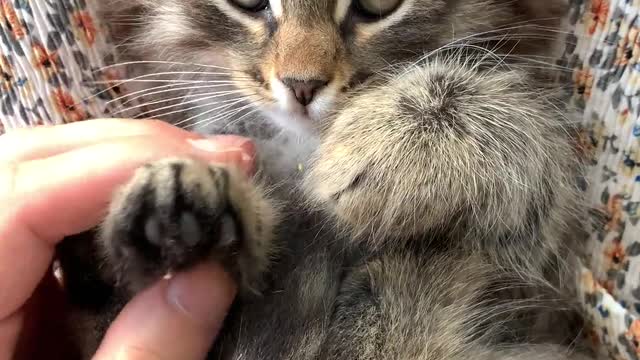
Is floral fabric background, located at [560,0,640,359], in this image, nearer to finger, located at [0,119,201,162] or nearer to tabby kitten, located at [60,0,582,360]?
tabby kitten, located at [60,0,582,360]

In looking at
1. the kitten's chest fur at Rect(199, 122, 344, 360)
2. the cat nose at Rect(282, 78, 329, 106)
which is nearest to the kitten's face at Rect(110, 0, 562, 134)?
the cat nose at Rect(282, 78, 329, 106)

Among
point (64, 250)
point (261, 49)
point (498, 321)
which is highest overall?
point (261, 49)

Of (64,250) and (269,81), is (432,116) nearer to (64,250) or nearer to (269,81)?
(269,81)

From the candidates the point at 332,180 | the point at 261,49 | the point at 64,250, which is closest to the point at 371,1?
the point at 261,49

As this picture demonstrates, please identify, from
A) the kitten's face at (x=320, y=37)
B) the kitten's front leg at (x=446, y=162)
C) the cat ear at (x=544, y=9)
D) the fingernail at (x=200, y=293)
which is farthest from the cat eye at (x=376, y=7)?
the fingernail at (x=200, y=293)

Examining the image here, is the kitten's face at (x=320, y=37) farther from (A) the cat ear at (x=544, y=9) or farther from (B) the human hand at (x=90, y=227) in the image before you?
(B) the human hand at (x=90, y=227)

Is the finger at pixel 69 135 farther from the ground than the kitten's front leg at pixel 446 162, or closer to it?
farther from the ground
